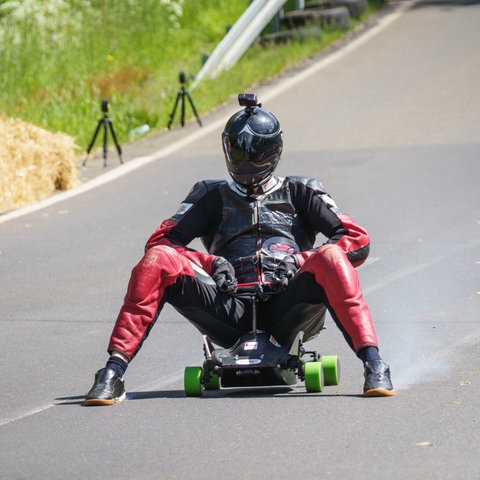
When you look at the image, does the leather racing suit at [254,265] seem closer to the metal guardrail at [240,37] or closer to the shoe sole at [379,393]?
the shoe sole at [379,393]

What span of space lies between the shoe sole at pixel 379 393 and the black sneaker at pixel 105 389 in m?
1.19

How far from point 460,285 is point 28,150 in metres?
7.13

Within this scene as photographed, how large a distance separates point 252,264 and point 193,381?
66 centimetres

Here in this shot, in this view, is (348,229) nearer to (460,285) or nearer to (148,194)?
(460,285)

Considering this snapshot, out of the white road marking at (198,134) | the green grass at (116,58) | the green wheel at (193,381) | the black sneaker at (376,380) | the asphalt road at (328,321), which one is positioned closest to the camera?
the asphalt road at (328,321)

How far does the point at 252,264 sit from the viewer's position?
765 centimetres

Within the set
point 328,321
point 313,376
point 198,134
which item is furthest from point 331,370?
point 198,134

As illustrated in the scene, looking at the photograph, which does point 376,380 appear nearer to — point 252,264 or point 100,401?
point 252,264

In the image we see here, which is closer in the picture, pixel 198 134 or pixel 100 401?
pixel 100 401

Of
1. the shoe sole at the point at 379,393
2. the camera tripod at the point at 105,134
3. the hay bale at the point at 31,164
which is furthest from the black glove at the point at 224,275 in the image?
the camera tripod at the point at 105,134

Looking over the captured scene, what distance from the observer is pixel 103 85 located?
21266mm

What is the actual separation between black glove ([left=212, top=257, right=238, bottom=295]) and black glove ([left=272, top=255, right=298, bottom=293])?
199 mm

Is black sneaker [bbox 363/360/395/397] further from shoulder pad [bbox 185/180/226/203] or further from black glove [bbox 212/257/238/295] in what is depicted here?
shoulder pad [bbox 185/180/226/203]

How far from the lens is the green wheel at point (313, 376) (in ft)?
24.2
